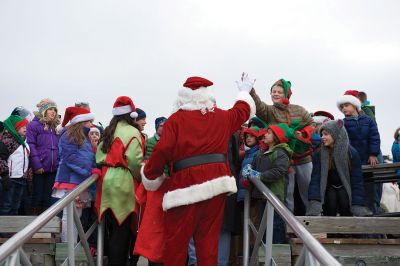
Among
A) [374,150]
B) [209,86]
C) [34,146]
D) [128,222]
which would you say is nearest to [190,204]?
[209,86]

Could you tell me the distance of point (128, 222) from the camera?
538 centimetres

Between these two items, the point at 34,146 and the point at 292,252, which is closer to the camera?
the point at 292,252

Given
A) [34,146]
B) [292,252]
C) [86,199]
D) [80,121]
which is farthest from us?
[34,146]

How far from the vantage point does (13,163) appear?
6.90 m

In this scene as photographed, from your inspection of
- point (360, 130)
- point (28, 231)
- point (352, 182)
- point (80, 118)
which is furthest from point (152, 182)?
point (360, 130)

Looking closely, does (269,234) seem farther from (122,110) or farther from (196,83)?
(122,110)

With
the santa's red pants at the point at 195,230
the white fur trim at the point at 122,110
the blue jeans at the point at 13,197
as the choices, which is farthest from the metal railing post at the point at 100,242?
the blue jeans at the point at 13,197

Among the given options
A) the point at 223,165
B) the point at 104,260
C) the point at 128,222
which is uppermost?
the point at 223,165

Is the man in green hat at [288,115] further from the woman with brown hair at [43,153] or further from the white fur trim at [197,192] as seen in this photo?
the woman with brown hair at [43,153]

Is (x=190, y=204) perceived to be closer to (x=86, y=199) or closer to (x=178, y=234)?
(x=178, y=234)

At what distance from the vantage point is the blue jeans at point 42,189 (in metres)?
7.23

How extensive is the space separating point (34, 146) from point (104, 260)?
2391 millimetres

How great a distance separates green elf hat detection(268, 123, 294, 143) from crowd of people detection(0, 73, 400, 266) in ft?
0.05

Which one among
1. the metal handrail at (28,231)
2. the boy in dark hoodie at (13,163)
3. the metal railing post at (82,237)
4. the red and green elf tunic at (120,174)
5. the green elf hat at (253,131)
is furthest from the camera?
the boy in dark hoodie at (13,163)
